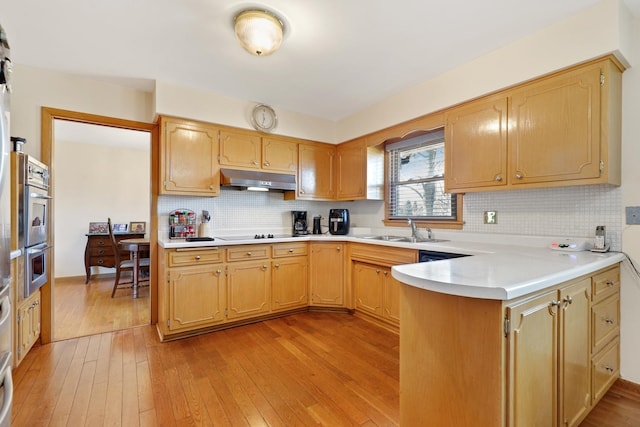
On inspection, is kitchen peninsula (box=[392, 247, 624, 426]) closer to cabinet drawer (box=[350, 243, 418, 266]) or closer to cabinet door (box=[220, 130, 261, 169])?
cabinet drawer (box=[350, 243, 418, 266])

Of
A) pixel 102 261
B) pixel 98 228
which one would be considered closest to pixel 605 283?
pixel 102 261

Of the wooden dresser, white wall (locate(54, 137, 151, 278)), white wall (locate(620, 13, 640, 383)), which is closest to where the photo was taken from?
white wall (locate(620, 13, 640, 383))

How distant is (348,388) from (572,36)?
2.68 meters

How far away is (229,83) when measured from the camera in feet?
9.36

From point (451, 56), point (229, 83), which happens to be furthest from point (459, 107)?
point (229, 83)

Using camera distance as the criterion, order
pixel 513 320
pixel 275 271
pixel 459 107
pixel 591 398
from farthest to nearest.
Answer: pixel 275 271 < pixel 459 107 < pixel 591 398 < pixel 513 320

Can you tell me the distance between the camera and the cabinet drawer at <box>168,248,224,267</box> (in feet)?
8.59

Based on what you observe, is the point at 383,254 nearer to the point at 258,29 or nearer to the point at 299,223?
the point at 299,223

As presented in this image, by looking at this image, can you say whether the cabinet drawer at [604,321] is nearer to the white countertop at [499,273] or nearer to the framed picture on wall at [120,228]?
the white countertop at [499,273]

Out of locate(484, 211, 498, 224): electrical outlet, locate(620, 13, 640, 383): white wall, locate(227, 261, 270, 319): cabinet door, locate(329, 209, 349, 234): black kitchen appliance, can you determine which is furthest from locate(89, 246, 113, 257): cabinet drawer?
locate(620, 13, 640, 383): white wall

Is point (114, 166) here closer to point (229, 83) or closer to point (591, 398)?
point (229, 83)

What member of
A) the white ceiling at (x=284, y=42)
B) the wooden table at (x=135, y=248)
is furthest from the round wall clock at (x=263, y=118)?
the wooden table at (x=135, y=248)

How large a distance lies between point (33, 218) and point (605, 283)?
3932 millimetres

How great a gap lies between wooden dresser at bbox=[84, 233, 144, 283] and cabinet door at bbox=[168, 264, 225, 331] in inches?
111
